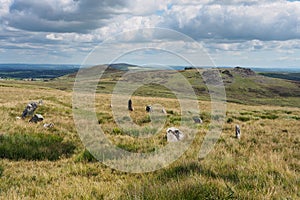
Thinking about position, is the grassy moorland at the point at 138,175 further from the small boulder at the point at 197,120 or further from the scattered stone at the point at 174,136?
the small boulder at the point at 197,120

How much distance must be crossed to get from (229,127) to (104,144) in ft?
28.3

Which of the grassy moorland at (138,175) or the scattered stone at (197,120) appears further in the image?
the scattered stone at (197,120)

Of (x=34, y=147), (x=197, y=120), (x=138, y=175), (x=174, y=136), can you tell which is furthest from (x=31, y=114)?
(x=138, y=175)

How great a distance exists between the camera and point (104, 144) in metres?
10.4

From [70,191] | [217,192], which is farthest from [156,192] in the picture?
[70,191]

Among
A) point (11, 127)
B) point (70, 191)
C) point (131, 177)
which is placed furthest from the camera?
point (11, 127)

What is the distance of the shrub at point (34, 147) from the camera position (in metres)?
8.98

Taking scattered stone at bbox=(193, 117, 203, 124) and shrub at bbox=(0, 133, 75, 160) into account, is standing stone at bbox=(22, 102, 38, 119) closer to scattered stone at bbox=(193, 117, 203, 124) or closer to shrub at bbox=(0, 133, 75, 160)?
shrub at bbox=(0, 133, 75, 160)

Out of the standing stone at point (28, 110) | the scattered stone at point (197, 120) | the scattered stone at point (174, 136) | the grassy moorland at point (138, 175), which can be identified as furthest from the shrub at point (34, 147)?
the scattered stone at point (197, 120)

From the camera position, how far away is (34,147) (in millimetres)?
9688

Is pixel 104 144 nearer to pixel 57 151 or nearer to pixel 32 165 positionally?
pixel 57 151

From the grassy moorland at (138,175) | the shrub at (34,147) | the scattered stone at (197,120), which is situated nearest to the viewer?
the grassy moorland at (138,175)

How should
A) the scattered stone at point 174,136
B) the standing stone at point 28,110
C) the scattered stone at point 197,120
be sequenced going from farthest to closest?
the scattered stone at point 197,120 < the standing stone at point 28,110 < the scattered stone at point 174,136

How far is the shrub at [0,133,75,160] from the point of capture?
898 centimetres
